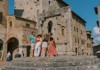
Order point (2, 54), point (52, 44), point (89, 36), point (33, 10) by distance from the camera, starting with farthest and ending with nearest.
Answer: point (89, 36), point (33, 10), point (2, 54), point (52, 44)

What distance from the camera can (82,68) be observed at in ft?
26.7

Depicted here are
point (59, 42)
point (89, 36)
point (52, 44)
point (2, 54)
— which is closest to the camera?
point (52, 44)

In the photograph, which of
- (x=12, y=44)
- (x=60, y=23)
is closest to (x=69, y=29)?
(x=60, y=23)

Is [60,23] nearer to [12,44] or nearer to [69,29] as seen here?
[69,29]

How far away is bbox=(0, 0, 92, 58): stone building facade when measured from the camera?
32.8m

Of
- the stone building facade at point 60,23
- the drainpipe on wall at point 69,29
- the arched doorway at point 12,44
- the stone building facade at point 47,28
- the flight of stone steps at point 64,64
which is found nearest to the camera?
the flight of stone steps at point 64,64

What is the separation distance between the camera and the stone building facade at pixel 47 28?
32.8 meters

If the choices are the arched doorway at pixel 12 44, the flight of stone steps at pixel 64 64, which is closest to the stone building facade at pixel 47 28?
the arched doorway at pixel 12 44

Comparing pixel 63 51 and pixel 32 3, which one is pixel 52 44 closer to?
pixel 63 51

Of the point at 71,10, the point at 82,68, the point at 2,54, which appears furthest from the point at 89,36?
the point at 82,68

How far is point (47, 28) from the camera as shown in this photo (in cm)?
3641

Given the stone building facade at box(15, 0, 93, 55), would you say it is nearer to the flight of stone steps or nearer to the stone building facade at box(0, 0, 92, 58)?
the stone building facade at box(0, 0, 92, 58)

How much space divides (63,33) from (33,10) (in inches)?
423

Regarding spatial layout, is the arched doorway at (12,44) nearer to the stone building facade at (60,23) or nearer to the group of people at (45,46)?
the stone building facade at (60,23)
